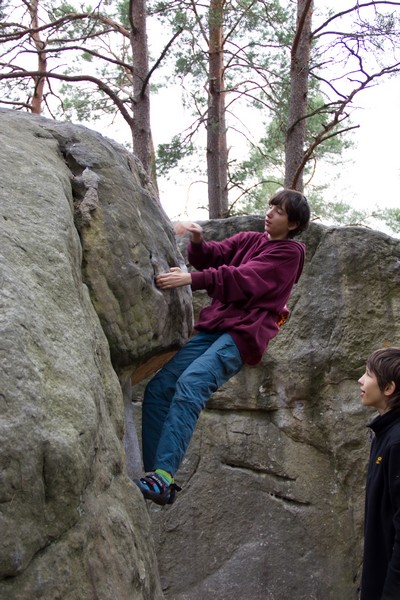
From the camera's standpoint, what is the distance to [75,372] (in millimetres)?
2223

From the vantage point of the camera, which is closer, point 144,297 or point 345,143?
point 144,297

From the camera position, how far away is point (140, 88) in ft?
27.9

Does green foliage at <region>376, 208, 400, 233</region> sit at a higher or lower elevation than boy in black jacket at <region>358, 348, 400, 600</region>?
higher

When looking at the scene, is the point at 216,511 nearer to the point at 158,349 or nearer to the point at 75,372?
the point at 158,349

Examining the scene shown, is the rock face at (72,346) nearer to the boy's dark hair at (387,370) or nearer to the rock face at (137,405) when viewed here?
the rock face at (137,405)

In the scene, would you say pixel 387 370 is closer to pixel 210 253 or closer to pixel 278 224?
pixel 278 224

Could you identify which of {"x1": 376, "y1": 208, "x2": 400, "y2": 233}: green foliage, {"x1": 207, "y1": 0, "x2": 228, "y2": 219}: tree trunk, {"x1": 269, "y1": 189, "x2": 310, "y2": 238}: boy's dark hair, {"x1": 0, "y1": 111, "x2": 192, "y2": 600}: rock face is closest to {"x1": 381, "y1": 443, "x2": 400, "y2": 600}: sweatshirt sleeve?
{"x1": 0, "y1": 111, "x2": 192, "y2": 600}: rock face

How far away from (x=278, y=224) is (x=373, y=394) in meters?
1.18

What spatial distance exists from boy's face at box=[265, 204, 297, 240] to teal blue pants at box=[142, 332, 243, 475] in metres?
0.61

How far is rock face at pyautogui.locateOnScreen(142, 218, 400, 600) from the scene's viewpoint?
19.1 feet

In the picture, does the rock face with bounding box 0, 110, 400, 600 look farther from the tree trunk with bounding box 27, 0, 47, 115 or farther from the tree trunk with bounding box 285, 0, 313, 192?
the tree trunk with bounding box 27, 0, 47, 115

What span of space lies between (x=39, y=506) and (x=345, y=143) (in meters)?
Result: 10.9

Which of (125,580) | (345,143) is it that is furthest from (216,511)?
(345,143)

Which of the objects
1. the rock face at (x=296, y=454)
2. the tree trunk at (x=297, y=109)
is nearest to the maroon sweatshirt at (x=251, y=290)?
the rock face at (x=296, y=454)
